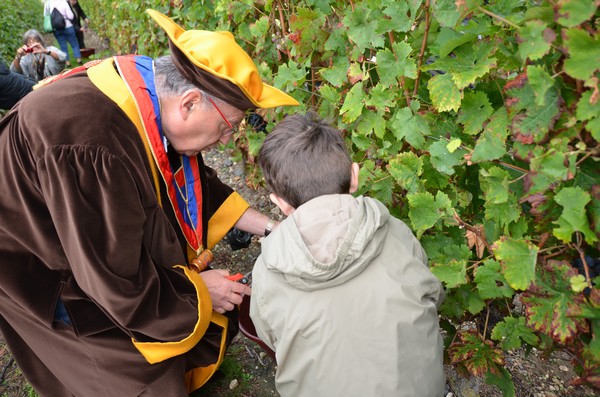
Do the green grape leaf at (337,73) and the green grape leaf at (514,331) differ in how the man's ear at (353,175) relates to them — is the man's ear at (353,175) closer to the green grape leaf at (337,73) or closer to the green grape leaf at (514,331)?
the green grape leaf at (337,73)

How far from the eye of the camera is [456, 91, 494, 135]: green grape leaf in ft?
4.98

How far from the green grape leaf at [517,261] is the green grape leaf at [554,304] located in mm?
39

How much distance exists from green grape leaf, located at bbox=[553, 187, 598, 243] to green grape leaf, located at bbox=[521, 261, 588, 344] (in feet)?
0.45

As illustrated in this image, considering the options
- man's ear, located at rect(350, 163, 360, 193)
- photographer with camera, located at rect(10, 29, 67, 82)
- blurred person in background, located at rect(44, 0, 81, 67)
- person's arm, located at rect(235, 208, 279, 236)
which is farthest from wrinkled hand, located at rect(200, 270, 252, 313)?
blurred person in background, located at rect(44, 0, 81, 67)

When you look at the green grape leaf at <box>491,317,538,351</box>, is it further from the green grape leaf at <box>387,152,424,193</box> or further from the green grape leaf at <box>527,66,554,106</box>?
the green grape leaf at <box>527,66,554,106</box>

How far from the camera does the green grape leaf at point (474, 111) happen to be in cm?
152

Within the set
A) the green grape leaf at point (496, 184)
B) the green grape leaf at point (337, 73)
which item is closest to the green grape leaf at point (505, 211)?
the green grape leaf at point (496, 184)

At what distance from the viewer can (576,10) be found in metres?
1.03

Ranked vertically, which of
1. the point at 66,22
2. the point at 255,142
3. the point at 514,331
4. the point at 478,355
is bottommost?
the point at 66,22

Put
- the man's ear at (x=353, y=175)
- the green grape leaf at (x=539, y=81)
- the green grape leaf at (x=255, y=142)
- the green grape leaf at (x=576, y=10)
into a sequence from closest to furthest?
1. the green grape leaf at (x=576, y=10)
2. the green grape leaf at (x=539, y=81)
3. the man's ear at (x=353, y=175)
4. the green grape leaf at (x=255, y=142)

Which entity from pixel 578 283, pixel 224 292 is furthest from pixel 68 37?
pixel 578 283

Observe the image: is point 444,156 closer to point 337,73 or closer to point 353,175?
point 353,175

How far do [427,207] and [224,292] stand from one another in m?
0.96

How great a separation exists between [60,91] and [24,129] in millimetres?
180
